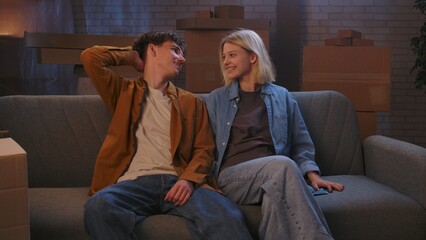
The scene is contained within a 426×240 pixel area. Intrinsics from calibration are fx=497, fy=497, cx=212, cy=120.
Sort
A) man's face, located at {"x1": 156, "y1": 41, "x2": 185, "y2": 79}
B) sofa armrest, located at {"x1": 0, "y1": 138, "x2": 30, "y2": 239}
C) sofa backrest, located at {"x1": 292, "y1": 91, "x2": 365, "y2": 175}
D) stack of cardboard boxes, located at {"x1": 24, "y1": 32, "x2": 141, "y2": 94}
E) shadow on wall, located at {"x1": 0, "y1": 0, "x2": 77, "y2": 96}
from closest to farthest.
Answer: sofa armrest, located at {"x1": 0, "y1": 138, "x2": 30, "y2": 239}, man's face, located at {"x1": 156, "y1": 41, "x2": 185, "y2": 79}, sofa backrest, located at {"x1": 292, "y1": 91, "x2": 365, "y2": 175}, stack of cardboard boxes, located at {"x1": 24, "y1": 32, "x2": 141, "y2": 94}, shadow on wall, located at {"x1": 0, "y1": 0, "x2": 77, "y2": 96}

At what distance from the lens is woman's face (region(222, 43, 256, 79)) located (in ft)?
7.93

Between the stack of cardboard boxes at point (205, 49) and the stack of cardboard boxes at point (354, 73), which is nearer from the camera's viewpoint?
the stack of cardboard boxes at point (354, 73)

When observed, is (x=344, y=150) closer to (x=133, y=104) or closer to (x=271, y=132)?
(x=271, y=132)

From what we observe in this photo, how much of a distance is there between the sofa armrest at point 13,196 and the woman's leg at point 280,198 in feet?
2.78

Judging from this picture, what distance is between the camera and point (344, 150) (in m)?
2.61

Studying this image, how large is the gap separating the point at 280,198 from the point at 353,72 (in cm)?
186

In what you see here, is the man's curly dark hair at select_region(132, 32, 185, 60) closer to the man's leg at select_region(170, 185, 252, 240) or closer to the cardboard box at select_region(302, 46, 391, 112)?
the man's leg at select_region(170, 185, 252, 240)

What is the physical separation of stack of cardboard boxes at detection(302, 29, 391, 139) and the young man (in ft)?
4.52

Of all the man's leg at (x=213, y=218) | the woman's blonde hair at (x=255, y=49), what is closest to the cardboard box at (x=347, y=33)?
the woman's blonde hair at (x=255, y=49)

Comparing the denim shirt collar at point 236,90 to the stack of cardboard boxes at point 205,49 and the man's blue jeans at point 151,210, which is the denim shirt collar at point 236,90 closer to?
the man's blue jeans at point 151,210

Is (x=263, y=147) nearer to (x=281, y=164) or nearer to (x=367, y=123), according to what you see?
(x=281, y=164)

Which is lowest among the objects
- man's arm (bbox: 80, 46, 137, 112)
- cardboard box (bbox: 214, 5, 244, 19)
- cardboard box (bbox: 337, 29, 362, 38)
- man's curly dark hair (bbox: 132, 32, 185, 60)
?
man's arm (bbox: 80, 46, 137, 112)

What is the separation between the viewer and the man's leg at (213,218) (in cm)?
181

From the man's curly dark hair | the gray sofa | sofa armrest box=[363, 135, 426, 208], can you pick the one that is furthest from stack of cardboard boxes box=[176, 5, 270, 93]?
sofa armrest box=[363, 135, 426, 208]
